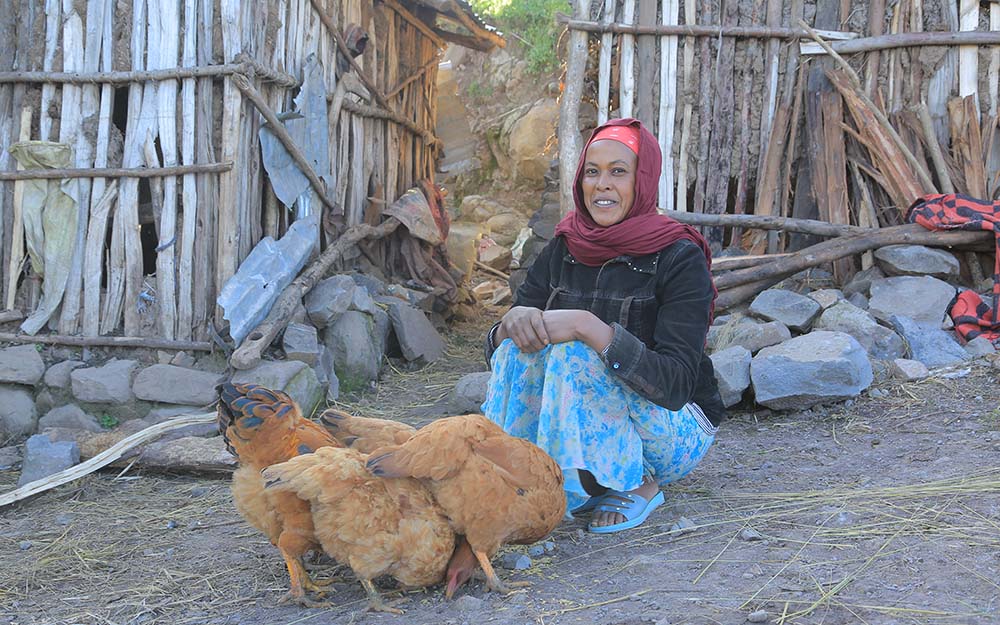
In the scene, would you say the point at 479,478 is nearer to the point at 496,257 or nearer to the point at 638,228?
the point at 638,228

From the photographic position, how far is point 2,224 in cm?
593

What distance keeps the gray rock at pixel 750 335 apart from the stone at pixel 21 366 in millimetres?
4381

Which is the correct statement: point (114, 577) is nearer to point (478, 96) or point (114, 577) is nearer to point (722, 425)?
point (722, 425)

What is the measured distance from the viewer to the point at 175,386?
5508 millimetres

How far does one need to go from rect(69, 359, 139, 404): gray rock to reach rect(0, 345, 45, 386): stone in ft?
0.89

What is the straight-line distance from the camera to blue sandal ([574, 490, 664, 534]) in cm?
329

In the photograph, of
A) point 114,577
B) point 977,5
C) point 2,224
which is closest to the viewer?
point 114,577

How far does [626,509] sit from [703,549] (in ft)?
1.29

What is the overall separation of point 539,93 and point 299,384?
11356 millimetres

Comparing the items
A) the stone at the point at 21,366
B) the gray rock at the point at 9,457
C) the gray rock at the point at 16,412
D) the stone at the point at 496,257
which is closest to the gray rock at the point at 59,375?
the stone at the point at 21,366

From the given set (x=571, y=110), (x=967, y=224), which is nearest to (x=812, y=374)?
(x=967, y=224)

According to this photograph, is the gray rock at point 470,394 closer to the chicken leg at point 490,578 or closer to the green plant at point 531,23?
the chicken leg at point 490,578

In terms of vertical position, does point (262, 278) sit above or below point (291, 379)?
above

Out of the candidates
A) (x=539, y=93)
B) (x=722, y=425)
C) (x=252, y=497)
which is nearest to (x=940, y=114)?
(x=722, y=425)
